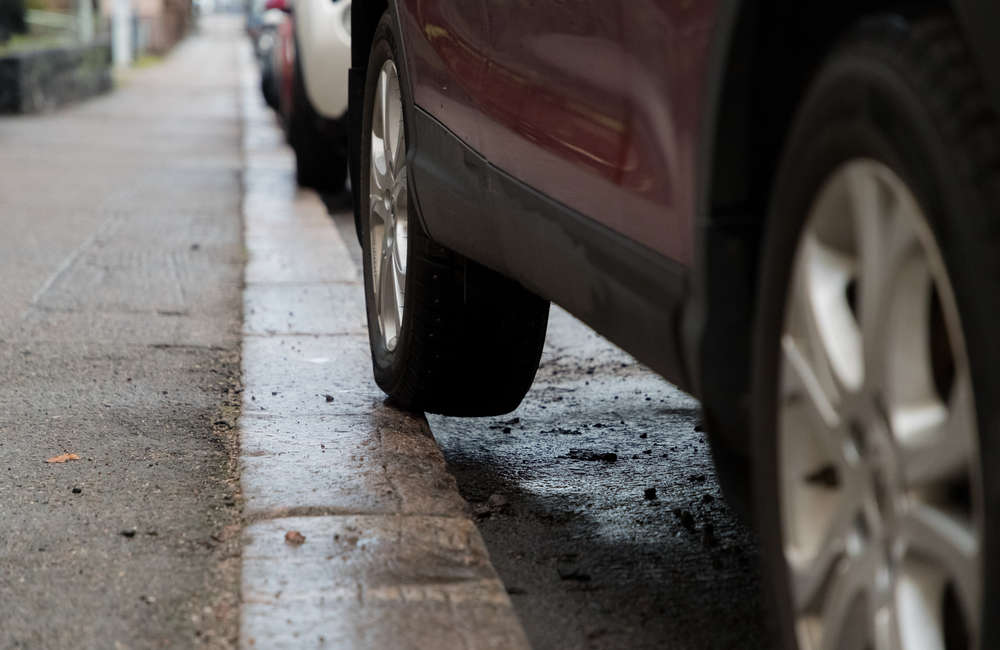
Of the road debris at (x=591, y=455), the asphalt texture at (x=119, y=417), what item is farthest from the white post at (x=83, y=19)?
the road debris at (x=591, y=455)

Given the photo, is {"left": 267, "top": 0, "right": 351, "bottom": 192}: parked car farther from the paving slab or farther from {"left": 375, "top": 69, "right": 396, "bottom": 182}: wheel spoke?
the paving slab

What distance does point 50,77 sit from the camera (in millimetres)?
18609

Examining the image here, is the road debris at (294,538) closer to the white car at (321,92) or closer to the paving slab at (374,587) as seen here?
the paving slab at (374,587)

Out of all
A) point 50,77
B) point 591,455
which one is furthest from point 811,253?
point 50,77

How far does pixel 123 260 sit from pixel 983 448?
5647 millimetres

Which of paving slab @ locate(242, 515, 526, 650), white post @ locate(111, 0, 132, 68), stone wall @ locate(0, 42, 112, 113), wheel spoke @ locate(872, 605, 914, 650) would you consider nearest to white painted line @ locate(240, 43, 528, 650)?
paving slab @ locate(242, 515, 526, 650)

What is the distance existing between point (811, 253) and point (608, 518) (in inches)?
64.0

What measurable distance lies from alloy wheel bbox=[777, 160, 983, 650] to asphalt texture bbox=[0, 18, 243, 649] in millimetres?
1113

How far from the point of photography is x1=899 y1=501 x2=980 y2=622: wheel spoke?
1.42 meters

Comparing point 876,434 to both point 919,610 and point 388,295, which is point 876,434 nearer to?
point 919,610

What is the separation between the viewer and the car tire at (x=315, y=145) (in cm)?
898

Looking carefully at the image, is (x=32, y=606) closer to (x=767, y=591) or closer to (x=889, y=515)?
(x=767, y=591)

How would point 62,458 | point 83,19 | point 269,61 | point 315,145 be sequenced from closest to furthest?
1. point 62,458
2. point 315,145
3. point 269,61
4. point 83,19

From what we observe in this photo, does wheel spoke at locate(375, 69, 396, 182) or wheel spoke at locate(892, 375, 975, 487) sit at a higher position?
wheel spoke at locate(892, 375, 975, 487)
